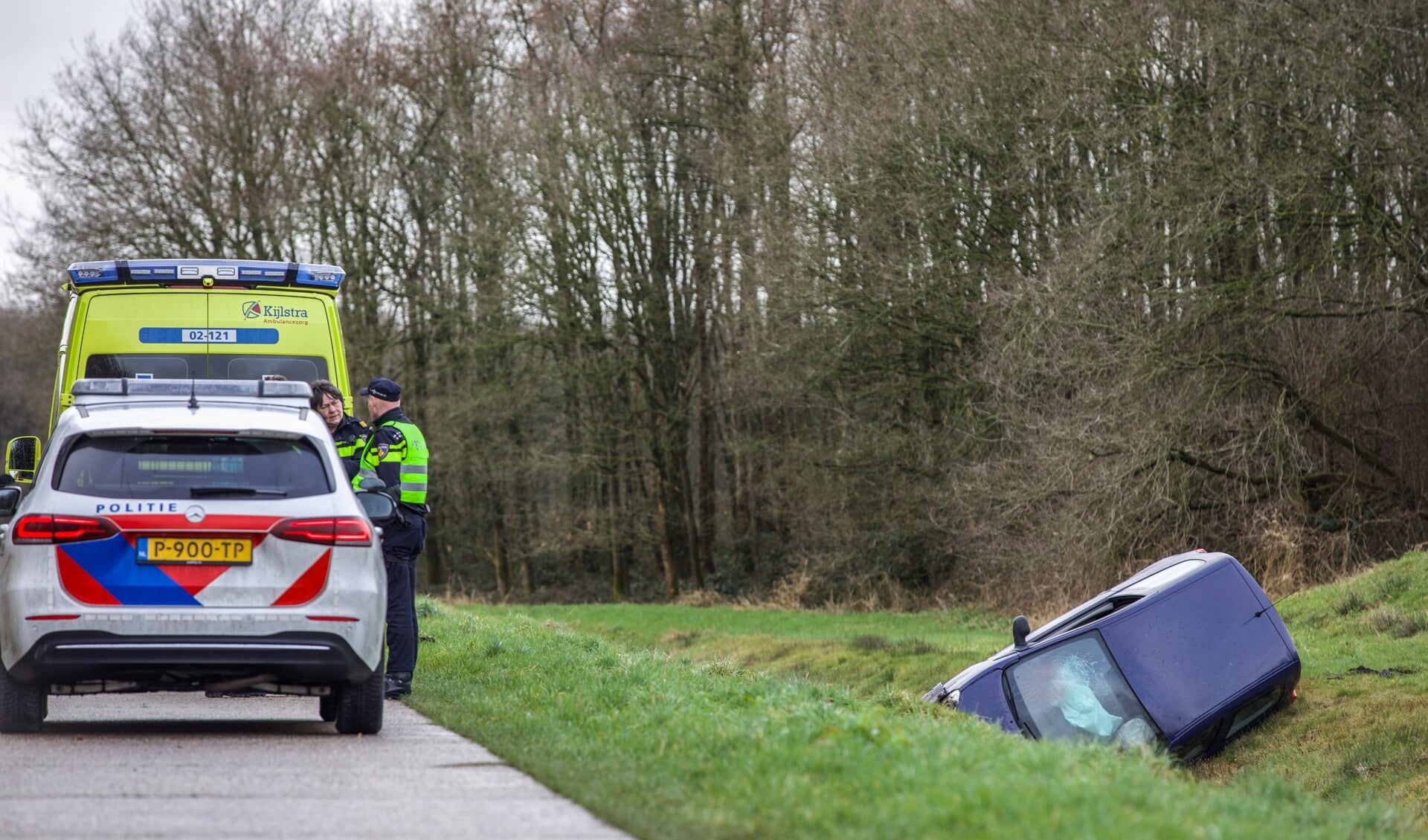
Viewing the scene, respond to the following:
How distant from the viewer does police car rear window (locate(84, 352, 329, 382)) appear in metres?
13.4

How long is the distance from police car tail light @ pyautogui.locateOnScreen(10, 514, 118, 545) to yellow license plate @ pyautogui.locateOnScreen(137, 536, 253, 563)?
0.57 ft

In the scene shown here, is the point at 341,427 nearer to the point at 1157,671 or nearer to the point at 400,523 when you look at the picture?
the point at 400,523

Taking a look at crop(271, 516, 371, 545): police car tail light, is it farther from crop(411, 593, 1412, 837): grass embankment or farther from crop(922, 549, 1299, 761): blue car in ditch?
crop(922, 549, 1299, 761): blue car in ditch

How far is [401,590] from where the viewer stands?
396 inches

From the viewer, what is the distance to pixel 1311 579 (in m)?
22.5

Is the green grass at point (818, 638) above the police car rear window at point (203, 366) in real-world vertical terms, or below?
below

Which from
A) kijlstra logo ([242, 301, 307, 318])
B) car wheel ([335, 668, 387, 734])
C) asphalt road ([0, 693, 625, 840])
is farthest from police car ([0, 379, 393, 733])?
kijlstra logo ([242, 301, 307, 318])

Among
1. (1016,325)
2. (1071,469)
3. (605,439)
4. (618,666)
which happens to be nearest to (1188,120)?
(1016,325)

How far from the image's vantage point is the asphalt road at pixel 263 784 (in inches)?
224

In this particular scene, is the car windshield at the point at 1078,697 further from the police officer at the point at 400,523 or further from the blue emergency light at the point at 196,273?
the blue emergency light at the point at 196,273

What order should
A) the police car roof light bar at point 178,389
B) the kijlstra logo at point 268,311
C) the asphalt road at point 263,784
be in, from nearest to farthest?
1. the asphalt road at point 263,784
2. the police car roof light bar at point 178,389
3. the kijlstra logo at point 268,311

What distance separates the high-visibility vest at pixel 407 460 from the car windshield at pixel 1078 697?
4456 mm

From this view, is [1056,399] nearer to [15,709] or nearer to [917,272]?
[917,272]

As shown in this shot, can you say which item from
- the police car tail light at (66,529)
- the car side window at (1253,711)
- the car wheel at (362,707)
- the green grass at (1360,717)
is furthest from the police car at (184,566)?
the car side window at (1253,711)
